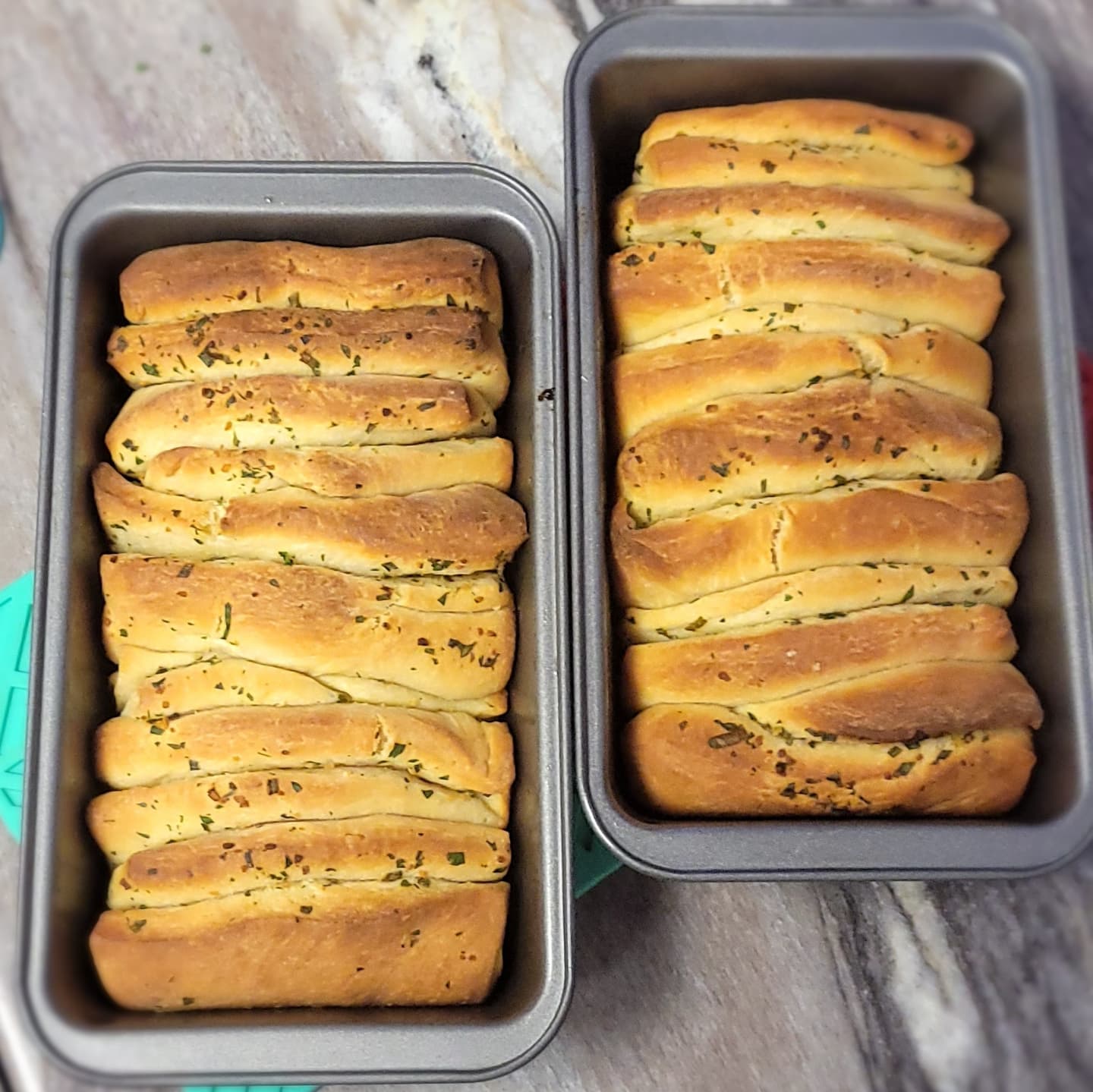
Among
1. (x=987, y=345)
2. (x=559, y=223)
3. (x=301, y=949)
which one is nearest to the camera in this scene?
(x=301, y=949)

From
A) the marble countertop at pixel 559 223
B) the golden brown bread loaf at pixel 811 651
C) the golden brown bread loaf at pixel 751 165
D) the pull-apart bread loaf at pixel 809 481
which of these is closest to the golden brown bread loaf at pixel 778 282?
the pull-apart bread loaf at pixel 809 481

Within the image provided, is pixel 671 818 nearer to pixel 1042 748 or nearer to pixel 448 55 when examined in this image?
pixel 1042 748

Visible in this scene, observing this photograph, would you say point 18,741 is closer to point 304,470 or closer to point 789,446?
point 304,470

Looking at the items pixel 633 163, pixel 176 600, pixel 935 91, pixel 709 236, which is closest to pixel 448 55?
pixel 633 163

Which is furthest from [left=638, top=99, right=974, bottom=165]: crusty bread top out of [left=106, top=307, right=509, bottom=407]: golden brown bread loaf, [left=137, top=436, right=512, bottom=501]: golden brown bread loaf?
[left=137, top=436, right=512, bottom=501]: golden brown bread loaf

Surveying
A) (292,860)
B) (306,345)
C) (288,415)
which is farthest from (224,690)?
(306,345)

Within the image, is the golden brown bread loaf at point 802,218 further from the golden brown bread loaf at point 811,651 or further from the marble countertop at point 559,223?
the golden brown bread loaf at point 811,651

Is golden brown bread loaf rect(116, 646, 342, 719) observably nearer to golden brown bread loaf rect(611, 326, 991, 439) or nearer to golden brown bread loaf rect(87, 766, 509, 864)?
golden brown bread loaf rect(87, 766, 509, 864)
